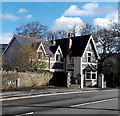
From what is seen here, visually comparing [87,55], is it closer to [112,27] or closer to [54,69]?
[54,69]

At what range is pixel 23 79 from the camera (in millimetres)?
23375

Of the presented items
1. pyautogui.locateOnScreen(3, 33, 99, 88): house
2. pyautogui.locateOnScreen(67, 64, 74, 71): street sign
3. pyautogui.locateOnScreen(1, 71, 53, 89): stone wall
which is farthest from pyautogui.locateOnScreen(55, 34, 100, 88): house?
pyautogui.locateOnScreen(1, 71, 53, 89): stone wall

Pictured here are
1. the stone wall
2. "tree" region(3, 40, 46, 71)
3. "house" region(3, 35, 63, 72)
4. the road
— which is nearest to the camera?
the road

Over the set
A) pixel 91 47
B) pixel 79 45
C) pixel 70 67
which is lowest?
pixel 70 67

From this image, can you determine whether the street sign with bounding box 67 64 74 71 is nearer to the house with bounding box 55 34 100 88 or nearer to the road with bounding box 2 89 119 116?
the house with bounding box 55 34 100 88

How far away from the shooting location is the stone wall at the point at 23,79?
21281 millimetres

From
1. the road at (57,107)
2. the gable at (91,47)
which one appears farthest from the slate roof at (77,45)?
the road at (57,107)

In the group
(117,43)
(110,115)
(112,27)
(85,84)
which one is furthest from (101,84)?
(110,115)

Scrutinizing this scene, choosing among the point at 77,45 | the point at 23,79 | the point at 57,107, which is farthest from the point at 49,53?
the point at 57,107

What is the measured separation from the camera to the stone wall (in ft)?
69.8

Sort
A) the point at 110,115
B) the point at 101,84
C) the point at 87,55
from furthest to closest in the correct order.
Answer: the point at 87,55 → the point at 101,84 → the point at 110,115

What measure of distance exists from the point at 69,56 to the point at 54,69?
11.6ft

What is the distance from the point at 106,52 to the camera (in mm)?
41375

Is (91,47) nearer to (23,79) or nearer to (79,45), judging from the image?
(79,45)
